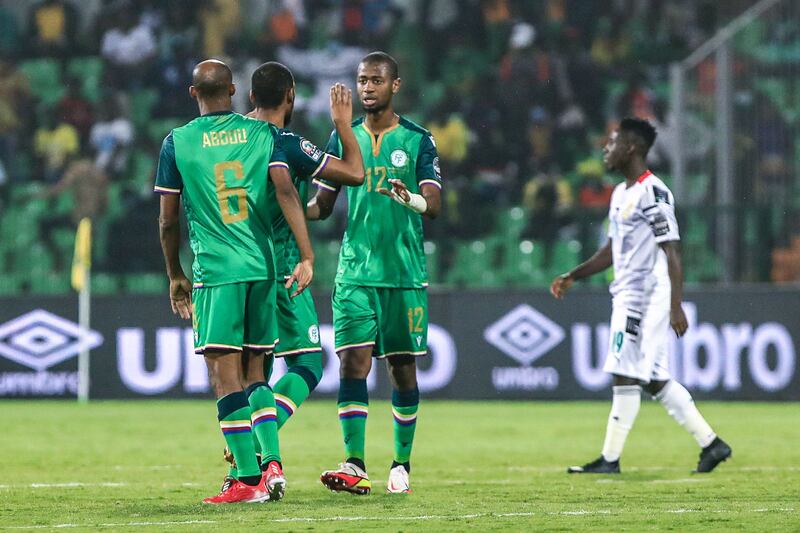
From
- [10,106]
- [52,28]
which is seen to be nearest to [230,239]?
[10,106]

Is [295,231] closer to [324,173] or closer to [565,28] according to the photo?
[324,173]

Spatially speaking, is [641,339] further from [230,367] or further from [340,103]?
[230,367]

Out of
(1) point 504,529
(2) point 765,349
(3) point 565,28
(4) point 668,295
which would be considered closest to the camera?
(1) point 504,529

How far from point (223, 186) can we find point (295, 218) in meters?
0.36

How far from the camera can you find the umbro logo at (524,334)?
51.0 feet

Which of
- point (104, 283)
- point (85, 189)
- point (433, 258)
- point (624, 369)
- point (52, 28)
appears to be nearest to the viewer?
point (624, 369)

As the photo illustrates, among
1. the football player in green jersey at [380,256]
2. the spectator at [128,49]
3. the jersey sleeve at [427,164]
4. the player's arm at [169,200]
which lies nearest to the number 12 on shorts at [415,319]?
the football player in green jersey at [380,256]

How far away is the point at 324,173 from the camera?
6684 millimetres

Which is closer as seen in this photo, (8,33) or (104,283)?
(104,283)

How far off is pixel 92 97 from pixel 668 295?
13.9 meters

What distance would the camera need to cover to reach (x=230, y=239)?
6.54 meters

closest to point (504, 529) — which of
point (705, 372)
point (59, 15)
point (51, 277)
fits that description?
point (705, 372)

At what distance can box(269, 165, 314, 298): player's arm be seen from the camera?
6480 mm

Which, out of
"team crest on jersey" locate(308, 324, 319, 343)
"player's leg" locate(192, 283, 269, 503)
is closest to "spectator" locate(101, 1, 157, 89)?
"team crest on jersey" locate(308, 324, 319, 343)
